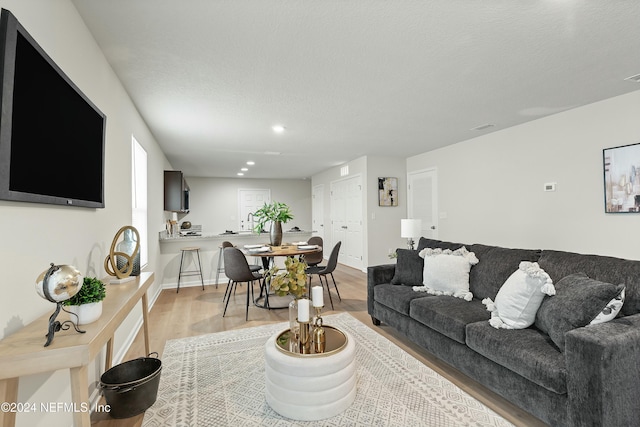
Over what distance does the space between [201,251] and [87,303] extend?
4.33 metres

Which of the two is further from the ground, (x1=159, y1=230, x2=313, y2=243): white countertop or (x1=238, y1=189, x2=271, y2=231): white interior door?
(x1=238, y1=189, x2=271, y2=231): white interior door

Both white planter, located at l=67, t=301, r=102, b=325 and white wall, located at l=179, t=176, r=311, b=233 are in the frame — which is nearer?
white planter, located at l=67, t=301, r=102, b=325

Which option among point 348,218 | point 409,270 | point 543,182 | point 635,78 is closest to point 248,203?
point 348,218

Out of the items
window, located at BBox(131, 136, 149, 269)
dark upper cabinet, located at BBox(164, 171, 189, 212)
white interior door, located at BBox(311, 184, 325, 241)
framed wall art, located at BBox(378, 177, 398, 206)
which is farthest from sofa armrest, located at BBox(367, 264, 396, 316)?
white interior door, located at BBox(311, 184, 325, 241)

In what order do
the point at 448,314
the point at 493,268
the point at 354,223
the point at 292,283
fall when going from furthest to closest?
the point at 354,223
the point at 493,268
the point at 448,314
the point at 292,283

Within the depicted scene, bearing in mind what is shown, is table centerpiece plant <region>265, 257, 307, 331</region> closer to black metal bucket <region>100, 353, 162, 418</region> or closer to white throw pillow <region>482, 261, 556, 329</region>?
black metal bucket <region>100, 353, 162, 418</region>

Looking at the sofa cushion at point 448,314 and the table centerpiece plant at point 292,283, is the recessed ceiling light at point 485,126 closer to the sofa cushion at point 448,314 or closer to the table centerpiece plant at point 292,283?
the sofa cushion at point 448,314

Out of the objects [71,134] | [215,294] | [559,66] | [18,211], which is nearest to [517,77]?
[559,66]

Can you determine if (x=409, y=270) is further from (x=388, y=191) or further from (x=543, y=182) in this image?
(x=388, y=191)

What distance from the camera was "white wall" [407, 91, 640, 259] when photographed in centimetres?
337

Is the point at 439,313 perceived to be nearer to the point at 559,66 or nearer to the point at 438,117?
the point at 559,66

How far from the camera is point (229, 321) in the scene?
3.61 m

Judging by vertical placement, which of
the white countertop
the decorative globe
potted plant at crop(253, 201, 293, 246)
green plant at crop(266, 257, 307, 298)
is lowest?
green plant at crop(266, 257, 307, 298)

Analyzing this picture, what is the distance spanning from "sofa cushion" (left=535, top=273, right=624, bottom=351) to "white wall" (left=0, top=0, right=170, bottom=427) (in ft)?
8.51
